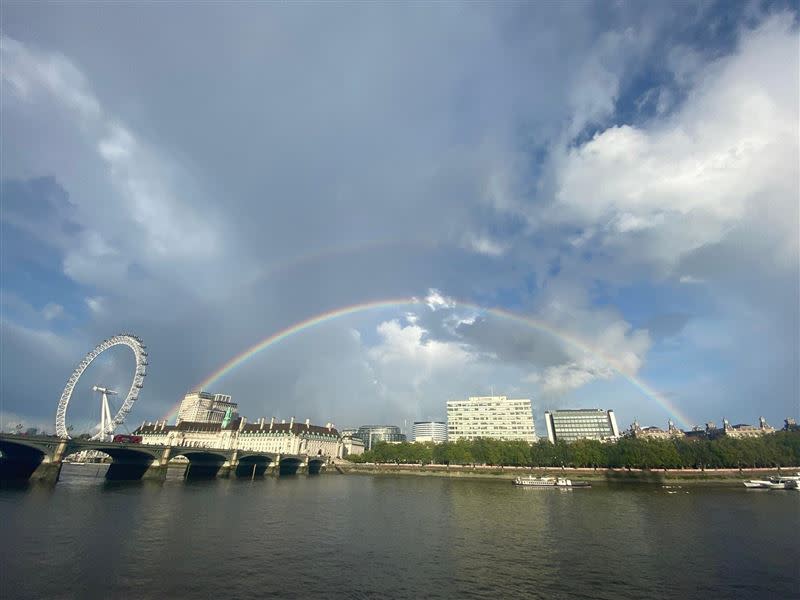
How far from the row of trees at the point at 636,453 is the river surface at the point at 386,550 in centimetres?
6820

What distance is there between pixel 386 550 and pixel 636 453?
122 m

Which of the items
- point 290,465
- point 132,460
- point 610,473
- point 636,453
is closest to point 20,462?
point 132,460

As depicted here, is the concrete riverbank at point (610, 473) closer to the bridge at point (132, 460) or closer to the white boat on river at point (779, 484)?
the white boat on river at point (779, 484)

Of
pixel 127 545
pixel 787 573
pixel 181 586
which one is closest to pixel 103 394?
pixel 127 545

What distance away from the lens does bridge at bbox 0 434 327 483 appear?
276ft

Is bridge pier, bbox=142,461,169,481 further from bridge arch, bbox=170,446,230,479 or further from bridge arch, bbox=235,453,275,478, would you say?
bridge arch, bbox=235,453,275,478

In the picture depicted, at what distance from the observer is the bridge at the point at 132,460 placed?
276ft

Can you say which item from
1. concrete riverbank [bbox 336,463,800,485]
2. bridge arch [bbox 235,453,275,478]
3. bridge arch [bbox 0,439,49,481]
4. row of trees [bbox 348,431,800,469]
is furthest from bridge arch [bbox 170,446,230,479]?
row of trees [bbox 348,431,800,469]

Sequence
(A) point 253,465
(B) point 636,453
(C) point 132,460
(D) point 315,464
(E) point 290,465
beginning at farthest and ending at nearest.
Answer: (D) point 315,464 < (E) point 290,465 < (A) point 253,465 < (B) point 636,453 < (C) point 132,460

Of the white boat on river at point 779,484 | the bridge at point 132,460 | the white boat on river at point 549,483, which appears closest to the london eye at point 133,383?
the bridge at point 132,460

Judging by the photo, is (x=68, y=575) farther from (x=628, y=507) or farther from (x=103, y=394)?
(x=103, y=394)

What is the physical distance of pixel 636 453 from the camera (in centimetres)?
12750

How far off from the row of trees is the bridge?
2622 inches

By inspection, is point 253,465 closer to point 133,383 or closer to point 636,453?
point 133,383
